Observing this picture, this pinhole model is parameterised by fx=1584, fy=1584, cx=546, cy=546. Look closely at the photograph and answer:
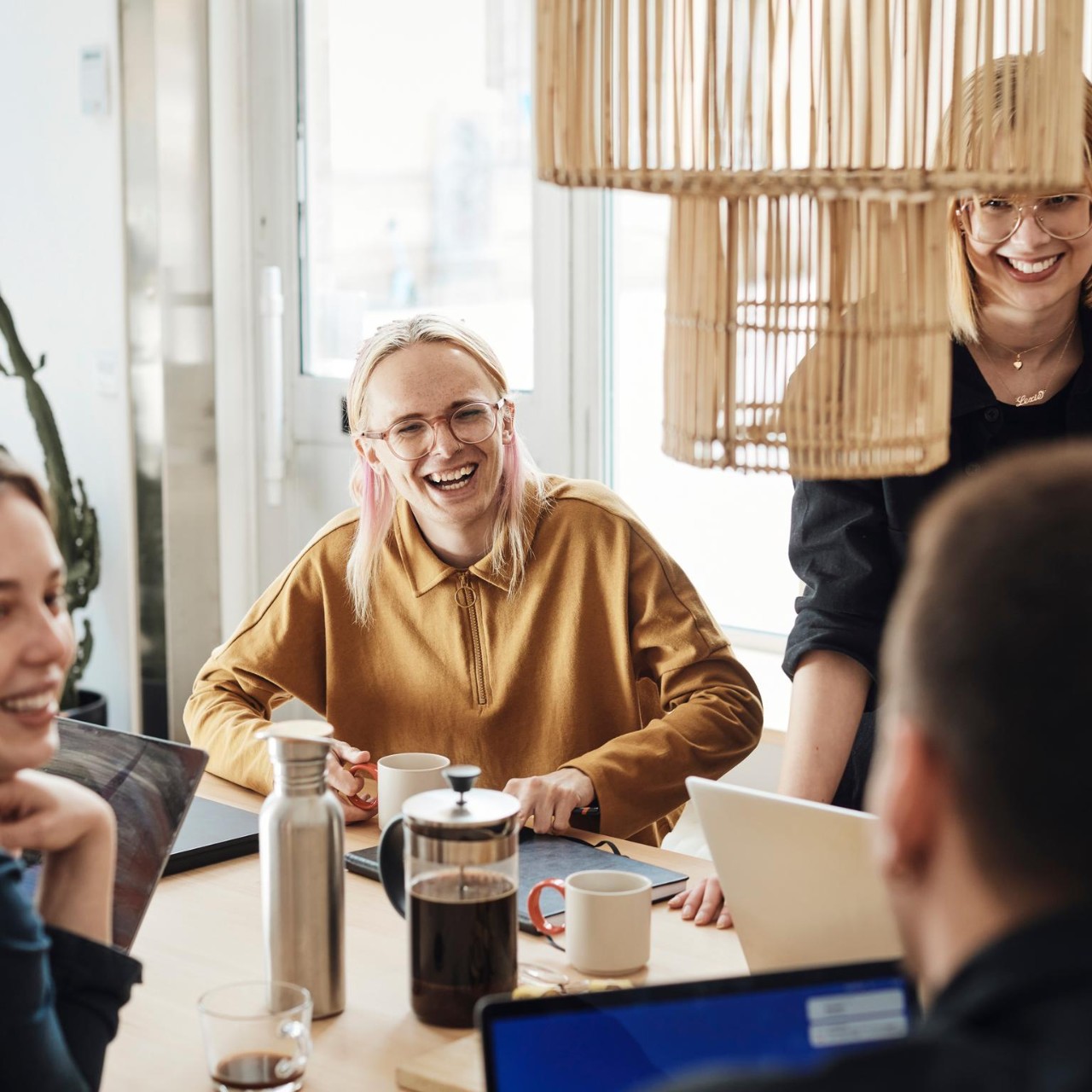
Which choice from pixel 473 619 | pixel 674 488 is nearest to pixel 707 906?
pixel 473 619

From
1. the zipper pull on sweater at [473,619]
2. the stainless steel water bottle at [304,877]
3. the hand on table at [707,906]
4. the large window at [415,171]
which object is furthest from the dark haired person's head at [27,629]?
the large window at [415,171]

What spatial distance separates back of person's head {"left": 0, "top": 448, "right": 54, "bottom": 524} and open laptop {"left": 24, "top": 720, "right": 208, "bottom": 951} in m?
0.27

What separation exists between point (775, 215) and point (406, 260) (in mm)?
2531

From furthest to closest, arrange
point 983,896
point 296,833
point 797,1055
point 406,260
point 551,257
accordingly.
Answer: point 406,260
point 551,257
point 296,833
point 797,1055
point 983,896

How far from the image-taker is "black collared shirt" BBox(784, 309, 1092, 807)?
179 cm

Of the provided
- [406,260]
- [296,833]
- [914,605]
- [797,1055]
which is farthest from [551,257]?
[914,605]

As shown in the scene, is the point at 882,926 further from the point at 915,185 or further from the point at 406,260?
the point at 406,260

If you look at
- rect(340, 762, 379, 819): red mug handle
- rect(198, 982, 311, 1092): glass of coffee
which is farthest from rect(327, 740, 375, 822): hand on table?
rect(198, 982, 311, 1092): glass of coffee

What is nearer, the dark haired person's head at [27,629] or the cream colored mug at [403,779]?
the dark haired person's head at [27,629]

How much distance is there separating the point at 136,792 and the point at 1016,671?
37.3 inches

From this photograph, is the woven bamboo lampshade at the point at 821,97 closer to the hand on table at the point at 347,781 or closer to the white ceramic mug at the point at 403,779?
the white ceramic mug at the point at 403,779

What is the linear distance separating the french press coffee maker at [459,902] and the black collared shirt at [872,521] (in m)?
0.66

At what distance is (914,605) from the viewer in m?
0.65

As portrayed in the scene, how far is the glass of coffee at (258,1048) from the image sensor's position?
1.17 m
